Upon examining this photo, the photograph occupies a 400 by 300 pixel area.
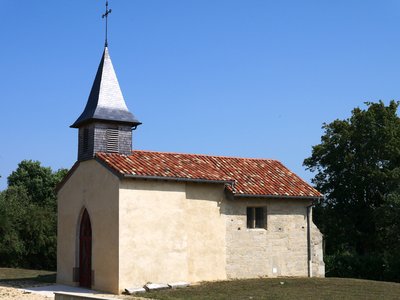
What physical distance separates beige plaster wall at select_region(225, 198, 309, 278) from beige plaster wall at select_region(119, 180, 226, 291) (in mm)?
571

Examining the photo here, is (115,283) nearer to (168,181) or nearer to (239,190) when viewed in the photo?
(168,181)

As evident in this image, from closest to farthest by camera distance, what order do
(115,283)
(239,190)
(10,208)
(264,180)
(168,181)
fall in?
1. (115,283)
2. (168,181)
3. (239,190)
4. (264,180)
5. (10,208)

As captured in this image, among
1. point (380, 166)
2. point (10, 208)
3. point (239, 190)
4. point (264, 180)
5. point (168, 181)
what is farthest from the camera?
point (380, 166)

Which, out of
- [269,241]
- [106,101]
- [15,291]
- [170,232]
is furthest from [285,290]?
[106,101]

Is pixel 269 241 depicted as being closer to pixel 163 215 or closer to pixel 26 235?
pixel 163 215

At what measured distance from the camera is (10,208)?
1553 inches

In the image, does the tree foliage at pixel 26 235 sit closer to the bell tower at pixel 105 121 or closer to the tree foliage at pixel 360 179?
the bell tower at pixel 105 121

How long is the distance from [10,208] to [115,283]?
19.3 metres

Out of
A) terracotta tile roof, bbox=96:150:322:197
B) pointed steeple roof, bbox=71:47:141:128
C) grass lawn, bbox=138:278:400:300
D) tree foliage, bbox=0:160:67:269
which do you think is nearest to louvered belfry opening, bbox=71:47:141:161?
pointed steeple roof, bbox=71:47:141:128

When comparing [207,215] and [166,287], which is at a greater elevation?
[207,215]

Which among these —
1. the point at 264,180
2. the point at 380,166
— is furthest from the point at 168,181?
the point at 380,166

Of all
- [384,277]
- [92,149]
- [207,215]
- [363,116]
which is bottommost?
[384,277]

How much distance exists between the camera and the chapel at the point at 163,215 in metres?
23.1

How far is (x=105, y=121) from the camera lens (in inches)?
995
